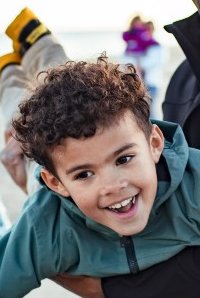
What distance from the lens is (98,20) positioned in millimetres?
6898

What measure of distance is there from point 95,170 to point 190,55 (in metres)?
0.55

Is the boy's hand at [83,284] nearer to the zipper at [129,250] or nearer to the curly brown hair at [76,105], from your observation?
the zipper at [129,250]

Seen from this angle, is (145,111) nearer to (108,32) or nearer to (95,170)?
(95,170)

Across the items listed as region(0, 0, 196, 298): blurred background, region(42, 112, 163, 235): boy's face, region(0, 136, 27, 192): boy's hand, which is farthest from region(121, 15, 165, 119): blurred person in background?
region(42, 112, 163, 235): boy's face

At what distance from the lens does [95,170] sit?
4.68 feet

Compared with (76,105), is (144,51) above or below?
below

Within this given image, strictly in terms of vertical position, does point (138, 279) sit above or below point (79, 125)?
below

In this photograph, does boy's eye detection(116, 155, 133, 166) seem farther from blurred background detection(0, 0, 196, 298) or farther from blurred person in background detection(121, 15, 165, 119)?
blurred background detection(0, 0, 196, 298)

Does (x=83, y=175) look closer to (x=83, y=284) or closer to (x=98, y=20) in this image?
(x=83, y=284)

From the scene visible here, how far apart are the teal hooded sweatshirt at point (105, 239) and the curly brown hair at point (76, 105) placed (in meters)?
0.13

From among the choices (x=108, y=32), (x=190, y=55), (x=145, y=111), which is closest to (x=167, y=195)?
(x=145, y=111)

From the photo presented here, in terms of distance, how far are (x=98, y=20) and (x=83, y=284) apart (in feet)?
18.0

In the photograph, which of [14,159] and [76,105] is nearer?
[76,105]

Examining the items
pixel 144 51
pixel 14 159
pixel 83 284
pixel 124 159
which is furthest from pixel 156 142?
pixel 144 51
